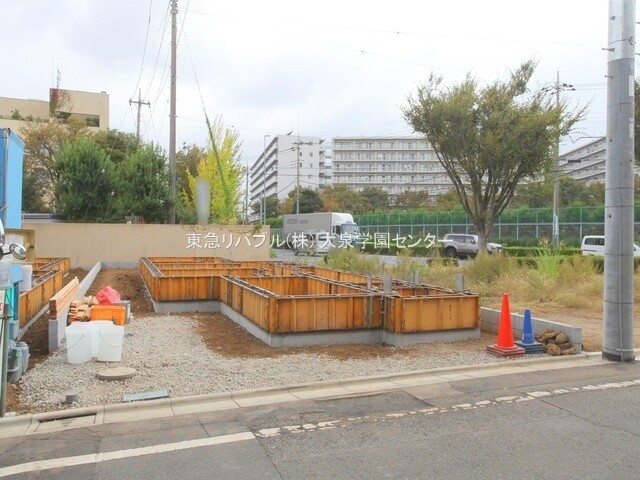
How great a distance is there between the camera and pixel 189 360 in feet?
26.7

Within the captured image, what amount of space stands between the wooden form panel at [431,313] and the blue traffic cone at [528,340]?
1121 mm

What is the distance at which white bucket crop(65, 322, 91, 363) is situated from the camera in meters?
7.70

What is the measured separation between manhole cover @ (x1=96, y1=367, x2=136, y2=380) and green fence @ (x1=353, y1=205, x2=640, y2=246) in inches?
1211

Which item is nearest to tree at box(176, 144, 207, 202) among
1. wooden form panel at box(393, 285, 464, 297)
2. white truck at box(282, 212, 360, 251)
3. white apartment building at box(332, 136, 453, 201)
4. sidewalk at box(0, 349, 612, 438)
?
white truck at box(282, 212, 360, 251)

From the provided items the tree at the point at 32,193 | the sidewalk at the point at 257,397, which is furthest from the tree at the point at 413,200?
the sidewalk at the point at 257,397

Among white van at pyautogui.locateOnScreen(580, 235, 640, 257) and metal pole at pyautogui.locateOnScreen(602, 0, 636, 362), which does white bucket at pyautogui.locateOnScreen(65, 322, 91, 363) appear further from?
white van at pyautogui.locateOnScreen(580, 235, 640, 257)

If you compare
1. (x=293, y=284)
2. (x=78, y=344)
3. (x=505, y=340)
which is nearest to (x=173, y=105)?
(x=293, y=284)

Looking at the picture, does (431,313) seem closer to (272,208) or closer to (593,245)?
(593,245)

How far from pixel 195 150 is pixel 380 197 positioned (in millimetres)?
39617

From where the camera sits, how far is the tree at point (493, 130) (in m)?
21.3

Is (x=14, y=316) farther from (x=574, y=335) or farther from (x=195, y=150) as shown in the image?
(x=195, y=150)

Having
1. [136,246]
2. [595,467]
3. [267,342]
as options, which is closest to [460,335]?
[267,342]

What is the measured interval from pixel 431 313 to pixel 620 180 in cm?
355

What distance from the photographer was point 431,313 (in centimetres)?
945
